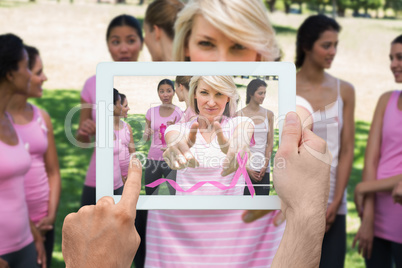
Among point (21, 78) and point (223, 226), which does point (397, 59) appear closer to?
point (223, 226)

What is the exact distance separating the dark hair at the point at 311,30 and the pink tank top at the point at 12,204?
1631 mm

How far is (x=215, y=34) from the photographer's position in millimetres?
1437

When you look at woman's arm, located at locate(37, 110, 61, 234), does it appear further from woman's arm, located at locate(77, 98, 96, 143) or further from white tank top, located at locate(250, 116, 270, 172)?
white tank top, located at locate(250, 116, 270, 172)

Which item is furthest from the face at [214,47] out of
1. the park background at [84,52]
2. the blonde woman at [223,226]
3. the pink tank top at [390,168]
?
the park background at [84,52]

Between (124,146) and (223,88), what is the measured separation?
0.80 ft

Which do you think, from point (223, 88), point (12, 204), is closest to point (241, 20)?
point (223, 88)

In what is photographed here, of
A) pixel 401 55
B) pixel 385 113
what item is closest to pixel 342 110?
pixel 385 113

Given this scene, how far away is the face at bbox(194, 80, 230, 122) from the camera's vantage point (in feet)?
3.40

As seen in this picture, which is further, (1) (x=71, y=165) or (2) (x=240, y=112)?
(1) (x=71, y=165)

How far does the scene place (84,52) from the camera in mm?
10094

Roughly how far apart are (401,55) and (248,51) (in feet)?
4.78

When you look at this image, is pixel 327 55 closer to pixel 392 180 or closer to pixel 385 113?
pixel 385 113

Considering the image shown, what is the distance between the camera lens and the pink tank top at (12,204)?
6.56 ft

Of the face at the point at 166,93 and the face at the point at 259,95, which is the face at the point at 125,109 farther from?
the face at the point at 259,95
